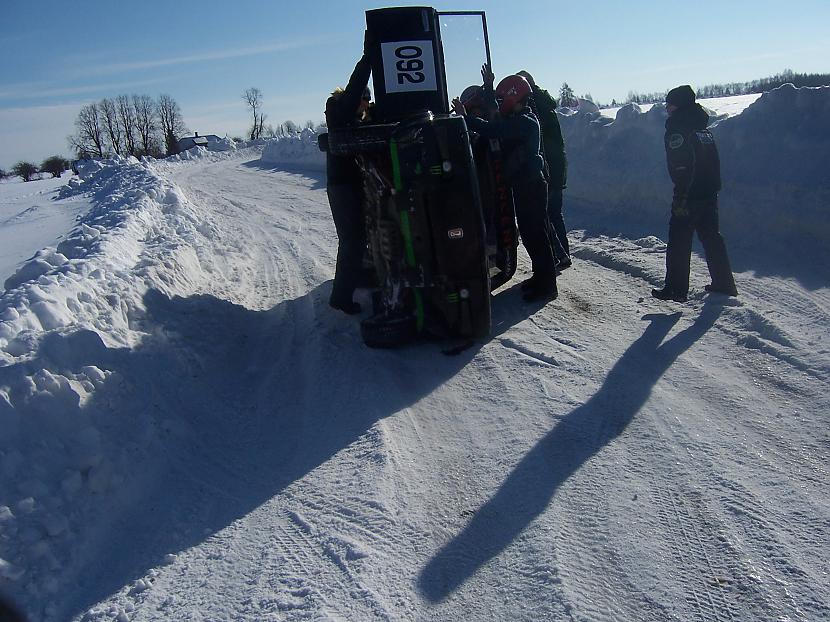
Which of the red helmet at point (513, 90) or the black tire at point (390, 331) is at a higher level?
the red helmet at point (513, 90)

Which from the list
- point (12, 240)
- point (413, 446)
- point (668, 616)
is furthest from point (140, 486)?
point (12, 240)

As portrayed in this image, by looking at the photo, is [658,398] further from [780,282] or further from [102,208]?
[102,208]

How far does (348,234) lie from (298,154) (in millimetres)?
21201

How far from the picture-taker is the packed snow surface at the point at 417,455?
9.72ft

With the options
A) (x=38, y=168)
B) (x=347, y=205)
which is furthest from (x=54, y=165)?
(x=347, y=205)

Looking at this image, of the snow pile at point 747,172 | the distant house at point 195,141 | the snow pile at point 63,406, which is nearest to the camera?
the snow pile at point 63,406

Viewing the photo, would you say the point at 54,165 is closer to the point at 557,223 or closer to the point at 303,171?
the point at 303,171

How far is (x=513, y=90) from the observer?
6.25 m

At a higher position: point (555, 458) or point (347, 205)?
point (347, 205)

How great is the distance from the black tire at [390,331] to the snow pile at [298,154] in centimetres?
1667

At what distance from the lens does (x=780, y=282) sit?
6.05 meters

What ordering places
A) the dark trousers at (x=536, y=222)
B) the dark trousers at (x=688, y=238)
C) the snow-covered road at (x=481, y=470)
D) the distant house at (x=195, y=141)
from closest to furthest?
1. the snow-covered road at (x=481, y=470)
2. the dark trousers at (x=688, y=238)
3. the dark trousers at (x=536, y=222)
4. the distant house at (x=195, y=141)

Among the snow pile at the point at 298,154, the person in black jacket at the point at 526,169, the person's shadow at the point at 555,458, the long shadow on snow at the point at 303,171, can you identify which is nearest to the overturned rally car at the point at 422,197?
the person in black jacket at the point at 526,169

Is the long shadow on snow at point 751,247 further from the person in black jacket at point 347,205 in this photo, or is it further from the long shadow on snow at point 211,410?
Result: the person in black jacket at point 347,205
